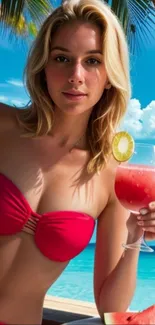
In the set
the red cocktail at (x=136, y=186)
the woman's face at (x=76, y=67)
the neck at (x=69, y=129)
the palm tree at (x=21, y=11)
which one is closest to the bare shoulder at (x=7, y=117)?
the neck at (x=69, y=129)

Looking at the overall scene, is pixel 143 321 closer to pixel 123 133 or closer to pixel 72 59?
pixel 123 133

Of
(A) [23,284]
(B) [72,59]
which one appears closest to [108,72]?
(B) [72,59]

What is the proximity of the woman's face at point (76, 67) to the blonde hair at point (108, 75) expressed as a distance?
0.03 m

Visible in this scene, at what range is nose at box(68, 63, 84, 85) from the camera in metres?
1.86

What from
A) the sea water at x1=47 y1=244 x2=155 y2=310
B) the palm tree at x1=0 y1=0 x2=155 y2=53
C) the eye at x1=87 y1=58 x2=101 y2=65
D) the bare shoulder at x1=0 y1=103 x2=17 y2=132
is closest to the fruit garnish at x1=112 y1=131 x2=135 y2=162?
the eye at x1=87 y1=58 x2=101 y2=65

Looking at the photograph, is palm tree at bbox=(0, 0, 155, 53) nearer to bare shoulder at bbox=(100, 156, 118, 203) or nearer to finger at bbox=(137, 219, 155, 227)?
bare shoulder at bbox=(100, 156, 118, 203)

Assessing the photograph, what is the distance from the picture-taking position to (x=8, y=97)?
105ft

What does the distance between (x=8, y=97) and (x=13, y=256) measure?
1200 inches

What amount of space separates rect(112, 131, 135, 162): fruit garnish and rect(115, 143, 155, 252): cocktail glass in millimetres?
21

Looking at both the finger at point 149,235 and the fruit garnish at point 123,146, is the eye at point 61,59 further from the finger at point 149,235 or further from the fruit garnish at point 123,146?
the finger at point 149,235

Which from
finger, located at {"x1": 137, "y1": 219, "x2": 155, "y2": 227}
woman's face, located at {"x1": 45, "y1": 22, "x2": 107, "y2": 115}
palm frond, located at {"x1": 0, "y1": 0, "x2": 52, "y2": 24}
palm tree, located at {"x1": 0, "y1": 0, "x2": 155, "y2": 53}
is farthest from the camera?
palm frond, located at {"x1": 0, "y1": 0, "x2": 52, "y2": 24}

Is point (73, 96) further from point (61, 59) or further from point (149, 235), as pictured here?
point (149, 235)

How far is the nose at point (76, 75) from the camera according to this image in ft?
6.10

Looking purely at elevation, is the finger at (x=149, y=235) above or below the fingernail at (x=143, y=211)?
below
